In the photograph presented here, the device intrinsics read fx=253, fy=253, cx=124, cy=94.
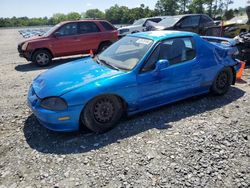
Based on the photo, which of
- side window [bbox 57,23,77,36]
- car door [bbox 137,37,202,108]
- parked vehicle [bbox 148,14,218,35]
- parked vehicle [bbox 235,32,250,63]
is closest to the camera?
car door [bbox 137,37,202,108]

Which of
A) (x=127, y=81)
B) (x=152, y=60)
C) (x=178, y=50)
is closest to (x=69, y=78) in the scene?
(x=127, y=81)

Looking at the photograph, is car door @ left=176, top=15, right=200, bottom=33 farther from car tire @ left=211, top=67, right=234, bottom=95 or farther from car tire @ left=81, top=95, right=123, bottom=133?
car tire @ left=81, top=95, right=123, bottom=133

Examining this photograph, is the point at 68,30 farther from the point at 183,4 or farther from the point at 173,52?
the point at 183,4

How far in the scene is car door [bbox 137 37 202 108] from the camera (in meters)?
4.19

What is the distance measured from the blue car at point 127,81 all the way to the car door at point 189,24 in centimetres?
662

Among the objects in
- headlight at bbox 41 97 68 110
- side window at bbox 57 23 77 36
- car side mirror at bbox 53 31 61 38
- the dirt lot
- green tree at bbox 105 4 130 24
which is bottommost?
the dirt lot

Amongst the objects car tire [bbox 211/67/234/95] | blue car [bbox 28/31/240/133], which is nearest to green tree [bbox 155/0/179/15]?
car tire [bbox 211/67/234/95]

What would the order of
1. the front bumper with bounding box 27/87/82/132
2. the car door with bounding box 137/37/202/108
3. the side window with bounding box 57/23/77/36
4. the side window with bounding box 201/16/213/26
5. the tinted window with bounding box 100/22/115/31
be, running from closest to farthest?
the front bumper with bounding box 27/87/82/132 < the car door with bounding box 137/37/202/108 < the side window with bounding box 57/23/77/36 < the tinted window with bounding box 100/22/115/31 < the side window with bounding box 201/16/213/26

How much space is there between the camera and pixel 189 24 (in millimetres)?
11836

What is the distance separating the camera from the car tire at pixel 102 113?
3.79 metres

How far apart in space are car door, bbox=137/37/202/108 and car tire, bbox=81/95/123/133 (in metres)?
0.46

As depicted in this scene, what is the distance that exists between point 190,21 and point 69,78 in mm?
9351

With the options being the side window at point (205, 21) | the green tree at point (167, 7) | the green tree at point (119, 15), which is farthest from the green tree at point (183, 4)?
the side window at point (205, 21)

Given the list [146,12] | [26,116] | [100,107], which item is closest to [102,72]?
[100,107]
